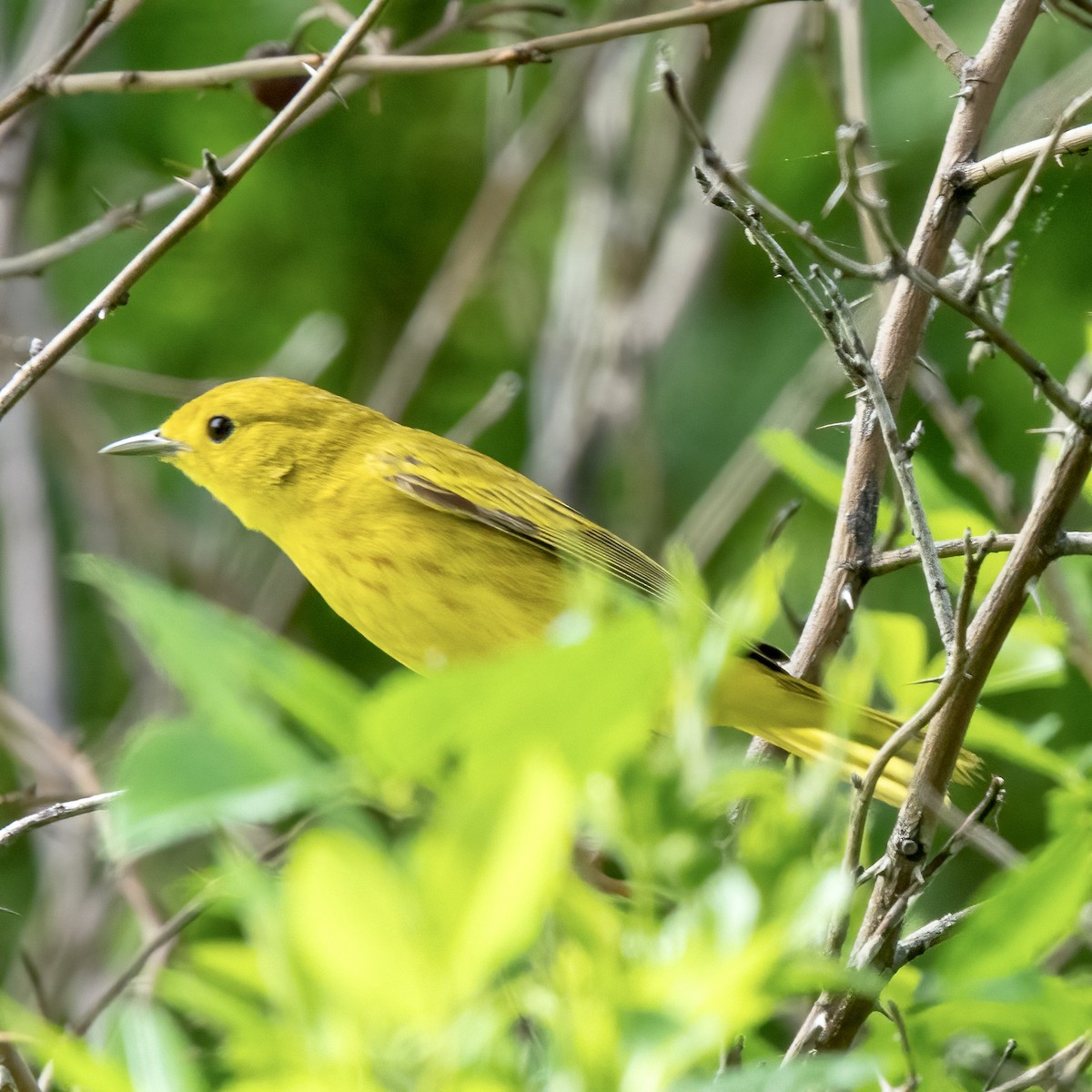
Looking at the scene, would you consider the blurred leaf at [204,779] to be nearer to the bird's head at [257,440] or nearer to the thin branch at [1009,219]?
the thin branch at [1009,219]

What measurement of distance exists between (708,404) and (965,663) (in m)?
5.37

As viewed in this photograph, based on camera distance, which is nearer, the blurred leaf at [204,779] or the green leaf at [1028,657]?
the blurred leaf at [204,779]

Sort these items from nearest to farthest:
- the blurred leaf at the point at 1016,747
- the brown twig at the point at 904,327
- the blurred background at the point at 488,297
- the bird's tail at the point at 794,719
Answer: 1. the blurred leaf at the point at 1016,747
2. the brown twig at the point at 904,327
3. the bird's tail at the point at 794,719
4. the blurred background at the point at 488,297

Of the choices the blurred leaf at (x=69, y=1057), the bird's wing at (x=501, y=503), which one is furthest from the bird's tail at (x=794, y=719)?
the blurred leaf at (x=69, y=1057)

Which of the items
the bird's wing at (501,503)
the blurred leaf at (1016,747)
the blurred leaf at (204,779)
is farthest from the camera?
the bird's wing at (501,503)

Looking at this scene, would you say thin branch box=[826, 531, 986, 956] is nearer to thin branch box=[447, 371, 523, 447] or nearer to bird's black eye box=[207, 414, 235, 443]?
thin branch box=[447, 371, 523, 447]

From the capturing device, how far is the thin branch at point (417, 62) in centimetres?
289

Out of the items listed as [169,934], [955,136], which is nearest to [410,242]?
[955,136]

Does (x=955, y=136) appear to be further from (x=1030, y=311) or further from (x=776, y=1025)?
(x=1030, y=311)

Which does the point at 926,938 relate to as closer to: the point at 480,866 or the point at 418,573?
the point at 480,866

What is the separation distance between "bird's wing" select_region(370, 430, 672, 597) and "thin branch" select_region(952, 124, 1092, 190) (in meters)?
1.74

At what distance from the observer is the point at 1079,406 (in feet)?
5.93

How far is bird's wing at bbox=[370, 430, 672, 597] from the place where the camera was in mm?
4316

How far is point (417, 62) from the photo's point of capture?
121 inches
